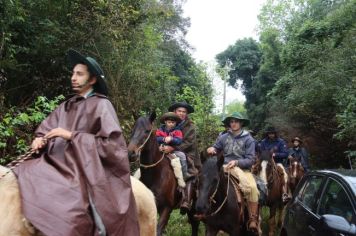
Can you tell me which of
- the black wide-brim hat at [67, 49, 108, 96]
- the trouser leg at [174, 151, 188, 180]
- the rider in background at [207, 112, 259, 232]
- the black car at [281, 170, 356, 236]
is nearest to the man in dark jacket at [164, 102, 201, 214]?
the trouser leg at [174, 151, 188, 180]

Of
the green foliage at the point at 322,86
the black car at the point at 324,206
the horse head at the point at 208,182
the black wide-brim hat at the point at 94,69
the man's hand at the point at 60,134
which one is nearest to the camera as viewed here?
the man's hand at the point at 60,134

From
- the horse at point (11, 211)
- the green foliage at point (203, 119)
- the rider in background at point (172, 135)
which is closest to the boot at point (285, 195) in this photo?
the rider in background at point (172, 135)

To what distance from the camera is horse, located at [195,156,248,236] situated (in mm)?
7172

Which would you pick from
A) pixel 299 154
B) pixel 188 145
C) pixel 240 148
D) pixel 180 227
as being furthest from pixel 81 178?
pixel 299 154

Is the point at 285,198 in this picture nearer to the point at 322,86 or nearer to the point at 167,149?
the point at 167,149

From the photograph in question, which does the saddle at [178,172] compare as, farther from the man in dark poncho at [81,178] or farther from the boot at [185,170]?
the man in dark poncho at [81,178]

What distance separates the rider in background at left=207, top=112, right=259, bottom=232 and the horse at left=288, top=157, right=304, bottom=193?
5.37 meters

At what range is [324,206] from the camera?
5.61 metres

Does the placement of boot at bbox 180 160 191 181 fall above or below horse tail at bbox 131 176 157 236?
above

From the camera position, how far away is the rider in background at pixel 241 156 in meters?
7.81

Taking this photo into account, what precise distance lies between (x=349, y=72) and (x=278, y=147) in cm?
508

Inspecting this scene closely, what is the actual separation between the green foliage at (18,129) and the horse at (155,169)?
149 centimetres

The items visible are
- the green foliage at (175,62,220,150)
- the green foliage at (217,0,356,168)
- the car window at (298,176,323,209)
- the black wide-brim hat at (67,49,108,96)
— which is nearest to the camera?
the black wide-brim hat at (67,49,108,96)

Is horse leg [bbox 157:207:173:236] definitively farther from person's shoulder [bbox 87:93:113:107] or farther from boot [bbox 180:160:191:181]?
person's shoulder [bbox 87:93:113:107]
